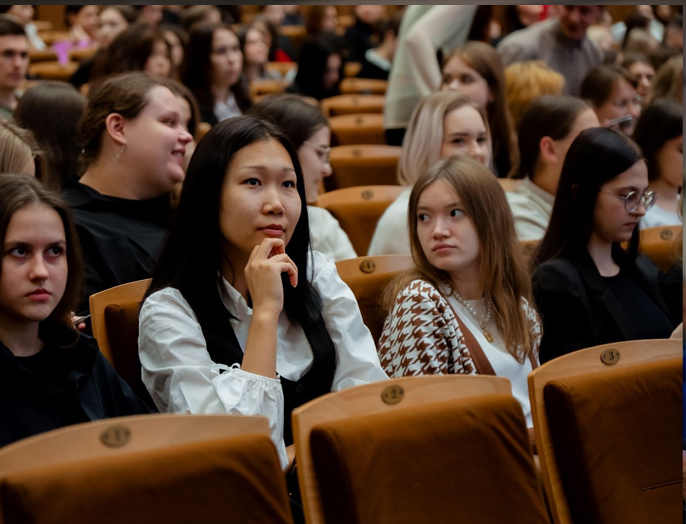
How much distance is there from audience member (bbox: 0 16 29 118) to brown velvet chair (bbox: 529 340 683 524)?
3.01 m

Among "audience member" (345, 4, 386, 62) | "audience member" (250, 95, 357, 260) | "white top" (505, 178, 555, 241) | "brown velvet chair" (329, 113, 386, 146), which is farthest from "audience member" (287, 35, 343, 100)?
"white top" (505, 178, 555, 241)

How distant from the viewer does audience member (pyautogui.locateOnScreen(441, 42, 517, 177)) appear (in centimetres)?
368

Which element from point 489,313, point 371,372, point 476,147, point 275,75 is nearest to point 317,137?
point 476,147

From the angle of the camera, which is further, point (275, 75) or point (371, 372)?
point (275, 75)

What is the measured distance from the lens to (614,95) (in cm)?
392

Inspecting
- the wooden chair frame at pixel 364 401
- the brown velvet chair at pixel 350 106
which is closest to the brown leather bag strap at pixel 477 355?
the wooden chair frame at pixel 364 401

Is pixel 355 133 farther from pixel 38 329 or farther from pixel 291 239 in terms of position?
pixel 38 329

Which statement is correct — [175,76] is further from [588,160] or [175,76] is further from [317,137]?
[588,160]

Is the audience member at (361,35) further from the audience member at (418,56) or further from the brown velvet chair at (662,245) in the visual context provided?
the brown velvet chair at (662,245)

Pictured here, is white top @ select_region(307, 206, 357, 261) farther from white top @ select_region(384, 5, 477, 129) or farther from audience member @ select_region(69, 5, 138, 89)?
audience member @ select_region(69, 5, 138, 89)

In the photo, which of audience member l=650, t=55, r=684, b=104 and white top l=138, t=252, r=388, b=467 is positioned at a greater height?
audience member l=650, t=55, r=684, b=104

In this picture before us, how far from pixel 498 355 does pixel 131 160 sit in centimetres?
109

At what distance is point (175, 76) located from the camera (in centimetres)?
467

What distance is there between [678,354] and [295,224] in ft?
2.68
